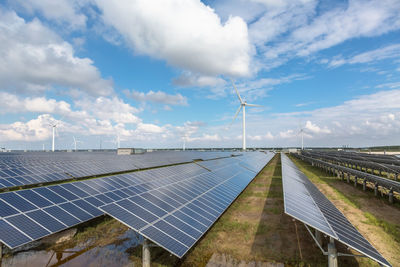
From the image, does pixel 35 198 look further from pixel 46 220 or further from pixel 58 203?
pixel 46 220

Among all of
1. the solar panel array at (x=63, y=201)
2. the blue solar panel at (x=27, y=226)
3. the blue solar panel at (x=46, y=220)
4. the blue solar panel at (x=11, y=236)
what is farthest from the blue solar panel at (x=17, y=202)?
the blue solar panel at (x=11, y=236)

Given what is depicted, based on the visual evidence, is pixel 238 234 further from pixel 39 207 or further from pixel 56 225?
pixel 39 207

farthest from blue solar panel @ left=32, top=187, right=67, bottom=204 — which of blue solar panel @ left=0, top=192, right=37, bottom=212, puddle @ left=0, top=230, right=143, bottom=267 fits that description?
puddle @ left=0, top=230, right=143, bottom=267

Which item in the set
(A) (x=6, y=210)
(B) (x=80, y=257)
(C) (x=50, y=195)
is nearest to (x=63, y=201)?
(C) (x=50, y=195)

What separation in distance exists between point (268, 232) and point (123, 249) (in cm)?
868

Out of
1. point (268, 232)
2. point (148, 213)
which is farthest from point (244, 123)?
point (148, 213)

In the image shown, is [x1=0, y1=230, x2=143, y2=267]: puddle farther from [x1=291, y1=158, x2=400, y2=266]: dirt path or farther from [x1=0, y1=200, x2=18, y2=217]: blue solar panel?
[x1=291, y1=158, x2=400, y2=266]: dirt path

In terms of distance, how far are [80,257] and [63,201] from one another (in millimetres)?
3959

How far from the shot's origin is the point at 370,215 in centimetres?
1775

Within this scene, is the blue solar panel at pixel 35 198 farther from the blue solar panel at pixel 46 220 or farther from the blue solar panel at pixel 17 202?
the blue solar panel at pixel 46 220

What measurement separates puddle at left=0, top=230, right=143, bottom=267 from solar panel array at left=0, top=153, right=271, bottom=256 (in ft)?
4.74

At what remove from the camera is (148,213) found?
9547mm

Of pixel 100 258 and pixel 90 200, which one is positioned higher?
pixel 90 200

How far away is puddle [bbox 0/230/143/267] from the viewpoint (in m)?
10.4
